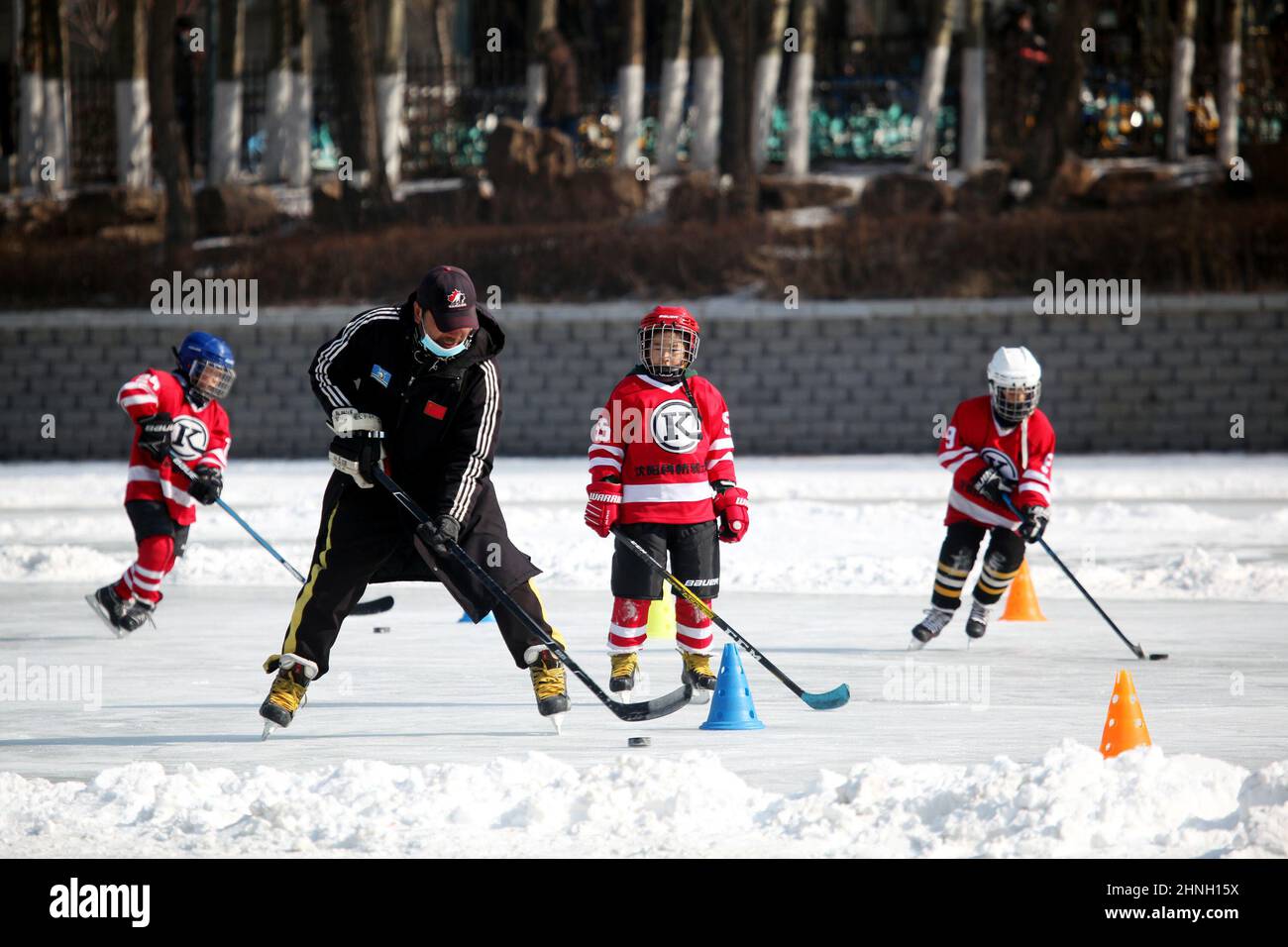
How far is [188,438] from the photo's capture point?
906 cm

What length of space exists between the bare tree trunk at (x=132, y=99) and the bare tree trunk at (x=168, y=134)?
1.68m

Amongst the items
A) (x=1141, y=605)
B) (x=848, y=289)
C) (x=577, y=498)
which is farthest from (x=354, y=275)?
(x=1141, y=605)

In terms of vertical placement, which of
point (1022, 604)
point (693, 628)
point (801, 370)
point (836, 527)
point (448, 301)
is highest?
point (448, 301)

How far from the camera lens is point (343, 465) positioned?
20.2ft

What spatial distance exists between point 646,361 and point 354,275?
17108 mm

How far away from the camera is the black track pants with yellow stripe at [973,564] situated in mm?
8688

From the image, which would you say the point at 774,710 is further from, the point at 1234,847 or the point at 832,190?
the point at 832,190

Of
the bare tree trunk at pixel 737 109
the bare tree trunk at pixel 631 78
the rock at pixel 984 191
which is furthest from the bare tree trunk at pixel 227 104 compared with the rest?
the rock at pixel 984 191

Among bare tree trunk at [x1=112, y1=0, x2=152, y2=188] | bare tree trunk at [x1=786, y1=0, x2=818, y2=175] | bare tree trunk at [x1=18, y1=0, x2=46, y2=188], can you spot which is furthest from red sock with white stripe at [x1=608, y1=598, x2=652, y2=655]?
bare tree trunk at [x1=18, y1=0, x2=46, y2=188]

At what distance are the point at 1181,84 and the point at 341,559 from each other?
2176cm

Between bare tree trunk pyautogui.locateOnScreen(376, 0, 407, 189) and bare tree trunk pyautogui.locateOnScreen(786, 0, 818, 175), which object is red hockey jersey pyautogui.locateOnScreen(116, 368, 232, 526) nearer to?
bare tree trunk pyautogui.locateOnScreen(786, 0, 818, 175)

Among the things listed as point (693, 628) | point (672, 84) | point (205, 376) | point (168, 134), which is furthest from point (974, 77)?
point (693, 628)

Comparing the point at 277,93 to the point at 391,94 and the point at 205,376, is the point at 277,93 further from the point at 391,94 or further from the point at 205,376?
the point at 205,376

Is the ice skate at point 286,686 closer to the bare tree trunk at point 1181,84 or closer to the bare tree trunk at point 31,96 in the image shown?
the bare tree trunk at point 1181,84
